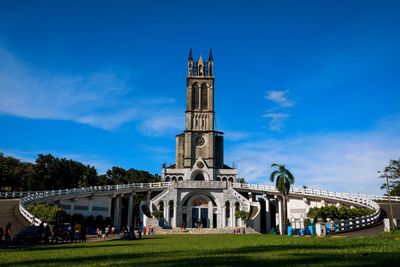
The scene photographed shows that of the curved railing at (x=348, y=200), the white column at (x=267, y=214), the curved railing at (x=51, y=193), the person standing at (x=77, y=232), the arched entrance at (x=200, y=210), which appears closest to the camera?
the person standing at (x=77, y=232)

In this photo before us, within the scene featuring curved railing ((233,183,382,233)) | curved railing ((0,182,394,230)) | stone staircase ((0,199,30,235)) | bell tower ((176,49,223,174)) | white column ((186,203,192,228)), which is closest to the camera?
curved railing ((233,183,382,233))

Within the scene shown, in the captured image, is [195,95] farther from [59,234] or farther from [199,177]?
[59,234]

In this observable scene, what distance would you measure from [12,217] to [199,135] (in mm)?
53742

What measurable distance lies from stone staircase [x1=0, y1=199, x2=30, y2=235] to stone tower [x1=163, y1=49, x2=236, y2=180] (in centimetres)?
4219

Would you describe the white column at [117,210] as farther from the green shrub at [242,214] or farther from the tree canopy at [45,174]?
the green shrub at [242,214]

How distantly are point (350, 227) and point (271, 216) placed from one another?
3719cm

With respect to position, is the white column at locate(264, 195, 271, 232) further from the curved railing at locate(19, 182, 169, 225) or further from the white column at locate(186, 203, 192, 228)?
the curved railing at locate(19, 182, 169, 225)

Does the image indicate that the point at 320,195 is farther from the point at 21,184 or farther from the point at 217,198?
the point at 21,184

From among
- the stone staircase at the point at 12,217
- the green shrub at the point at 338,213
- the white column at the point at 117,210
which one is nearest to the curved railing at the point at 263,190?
the stone staircase at the point at 12,217

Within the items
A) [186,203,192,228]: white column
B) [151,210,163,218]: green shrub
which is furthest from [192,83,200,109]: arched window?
[151,210,163,218]: green shrub

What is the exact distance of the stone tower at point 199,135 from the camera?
84.7 m

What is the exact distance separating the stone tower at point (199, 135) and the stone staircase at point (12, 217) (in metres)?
42.2

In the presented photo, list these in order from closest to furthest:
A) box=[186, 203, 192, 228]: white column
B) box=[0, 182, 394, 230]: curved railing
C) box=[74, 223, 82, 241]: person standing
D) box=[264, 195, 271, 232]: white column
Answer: box=[74, 223, 82, 241]: person standing, box=[0, 182, 394, 230]: curved railing, box=[186, 203, 192, 228]: white column, box=[264, 195, 271, 232]: white column

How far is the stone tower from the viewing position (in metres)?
84.7
